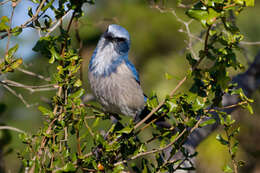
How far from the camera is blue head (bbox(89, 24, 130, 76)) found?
11.7ft

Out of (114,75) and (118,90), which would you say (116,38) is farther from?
(118,90)

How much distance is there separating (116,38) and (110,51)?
163 mm

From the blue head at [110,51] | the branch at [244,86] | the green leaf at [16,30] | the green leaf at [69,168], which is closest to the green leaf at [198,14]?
the green leaf at [69,168]

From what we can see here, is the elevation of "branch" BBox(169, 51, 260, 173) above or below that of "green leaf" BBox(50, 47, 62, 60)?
below

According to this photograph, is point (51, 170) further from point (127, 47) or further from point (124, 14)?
point (124, 14)

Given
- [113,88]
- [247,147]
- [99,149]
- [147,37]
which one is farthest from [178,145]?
[147,37]

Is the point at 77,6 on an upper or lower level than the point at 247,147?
upper

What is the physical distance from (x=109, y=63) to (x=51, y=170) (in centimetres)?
184

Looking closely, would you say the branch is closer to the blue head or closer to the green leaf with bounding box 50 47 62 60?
the blue head

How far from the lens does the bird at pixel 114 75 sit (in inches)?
140

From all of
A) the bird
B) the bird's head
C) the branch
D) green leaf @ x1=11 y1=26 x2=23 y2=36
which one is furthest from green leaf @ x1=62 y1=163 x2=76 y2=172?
the branch

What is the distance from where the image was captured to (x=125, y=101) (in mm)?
3693

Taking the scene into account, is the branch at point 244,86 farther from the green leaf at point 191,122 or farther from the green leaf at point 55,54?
the green leaf at point 55,54

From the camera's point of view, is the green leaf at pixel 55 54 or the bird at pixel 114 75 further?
the bird at pixel 114 75
